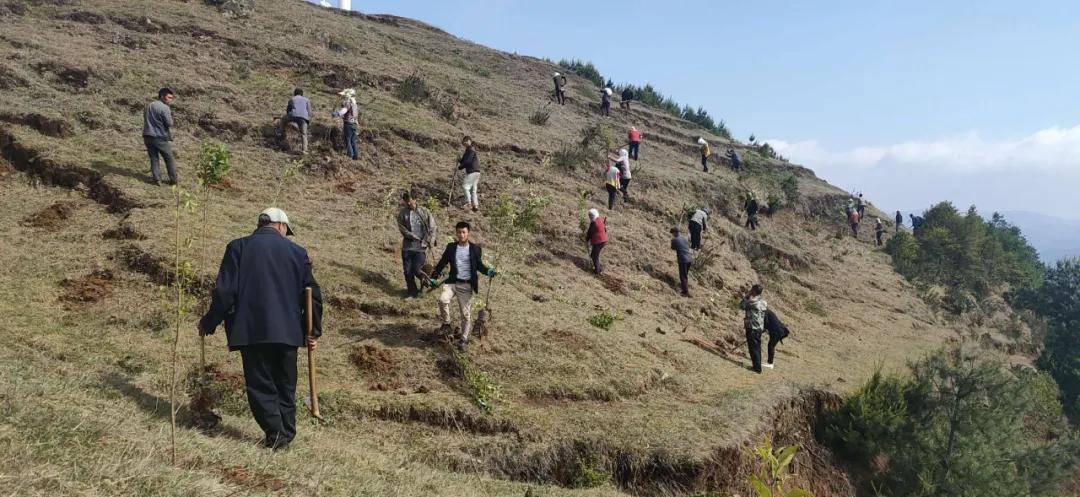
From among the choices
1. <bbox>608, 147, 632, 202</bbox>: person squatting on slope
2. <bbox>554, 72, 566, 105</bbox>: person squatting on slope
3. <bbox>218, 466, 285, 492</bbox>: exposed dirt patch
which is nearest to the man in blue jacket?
<bbox>218, 466, 285, 492</bbox>: exposed dirt patch

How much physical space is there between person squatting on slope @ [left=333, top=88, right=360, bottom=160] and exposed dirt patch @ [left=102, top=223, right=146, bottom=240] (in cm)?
581

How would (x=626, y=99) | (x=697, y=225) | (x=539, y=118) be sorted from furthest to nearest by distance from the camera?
(x=626, y=99), (x=539, y=118), (x=697, y=225)

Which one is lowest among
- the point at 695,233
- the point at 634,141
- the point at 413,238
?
the point at 413,238

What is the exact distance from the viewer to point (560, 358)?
9.09 m

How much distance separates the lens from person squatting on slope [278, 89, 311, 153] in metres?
14.5

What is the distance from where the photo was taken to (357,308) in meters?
9.16

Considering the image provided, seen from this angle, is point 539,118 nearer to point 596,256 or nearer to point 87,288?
point 596,256

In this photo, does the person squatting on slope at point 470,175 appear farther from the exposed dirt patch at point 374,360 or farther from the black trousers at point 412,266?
the exposed dirt patch at point 374,360

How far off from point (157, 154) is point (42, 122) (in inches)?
133

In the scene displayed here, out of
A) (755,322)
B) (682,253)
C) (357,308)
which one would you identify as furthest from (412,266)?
(682,253)

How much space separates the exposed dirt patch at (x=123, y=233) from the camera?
31.1 feet

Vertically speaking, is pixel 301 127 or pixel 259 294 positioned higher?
pixel 301 127

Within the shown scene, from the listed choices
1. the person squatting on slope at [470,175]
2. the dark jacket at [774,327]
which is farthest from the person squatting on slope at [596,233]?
the dark jacket at [774,327]

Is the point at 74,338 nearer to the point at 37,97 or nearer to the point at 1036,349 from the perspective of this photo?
the point at 37,97
